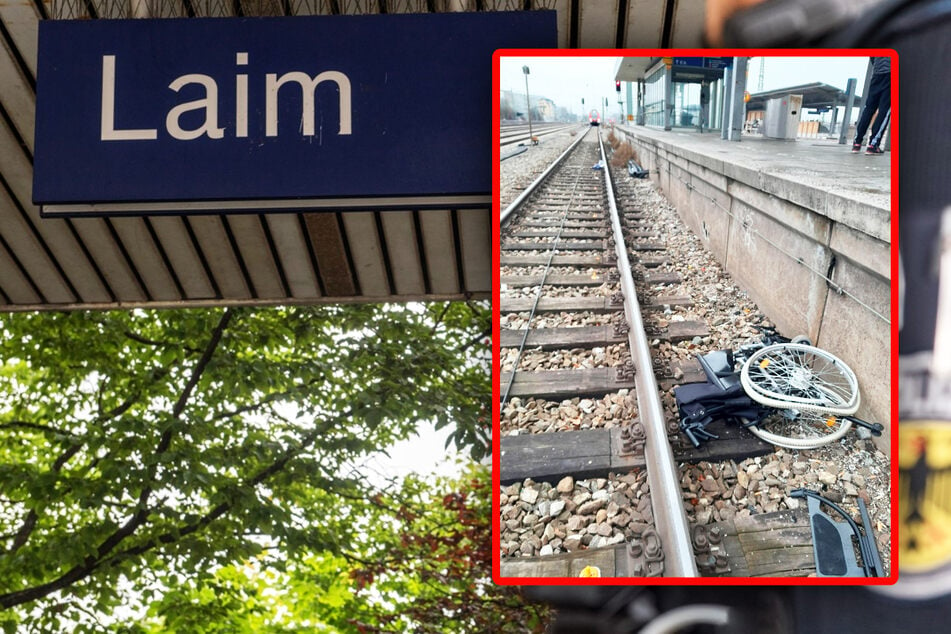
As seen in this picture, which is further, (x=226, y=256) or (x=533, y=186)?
(x=226, y=256)

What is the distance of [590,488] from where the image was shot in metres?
2.77

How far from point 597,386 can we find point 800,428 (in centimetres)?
66

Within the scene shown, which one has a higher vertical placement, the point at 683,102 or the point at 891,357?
the point at 683,102

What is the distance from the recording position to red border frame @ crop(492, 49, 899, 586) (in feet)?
8.67

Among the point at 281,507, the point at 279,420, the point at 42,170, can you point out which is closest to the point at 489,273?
the point at 42,170

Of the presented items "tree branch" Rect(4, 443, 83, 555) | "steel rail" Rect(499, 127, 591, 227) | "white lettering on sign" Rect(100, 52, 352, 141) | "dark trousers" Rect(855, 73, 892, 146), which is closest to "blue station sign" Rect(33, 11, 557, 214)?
"white lettering on sign" Rect(100, 52, 352, 141)

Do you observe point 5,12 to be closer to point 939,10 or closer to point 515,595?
point 939,10

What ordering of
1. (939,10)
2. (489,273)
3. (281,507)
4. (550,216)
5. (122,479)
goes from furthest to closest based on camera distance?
(281,507) < (122,479) < (489,273) < (550,216) < (939,10)

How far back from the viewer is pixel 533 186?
3006 millimetres

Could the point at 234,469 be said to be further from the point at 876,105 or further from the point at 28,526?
the point at 876,105

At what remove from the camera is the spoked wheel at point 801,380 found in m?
2.65

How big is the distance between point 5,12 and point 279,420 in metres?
5.31

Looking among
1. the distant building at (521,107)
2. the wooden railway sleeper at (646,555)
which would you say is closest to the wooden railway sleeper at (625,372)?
the wooden railway sleeper at (646,555)

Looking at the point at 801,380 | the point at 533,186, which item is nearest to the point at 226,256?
the point at 533,186
